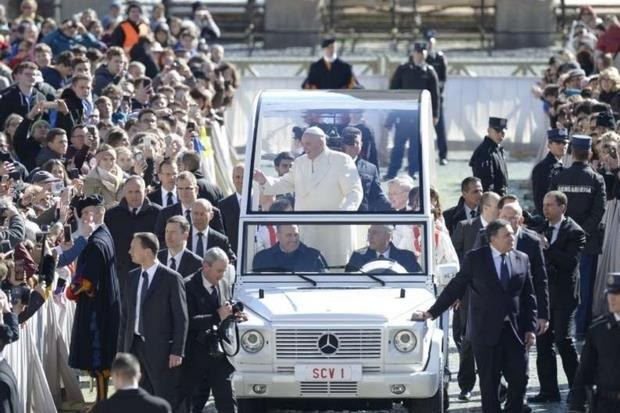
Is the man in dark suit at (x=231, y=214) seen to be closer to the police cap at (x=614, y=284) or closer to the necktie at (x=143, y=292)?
the necktie at (x=143, y=292)

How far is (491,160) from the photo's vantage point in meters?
23.9

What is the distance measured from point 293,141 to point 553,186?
3.70 metres

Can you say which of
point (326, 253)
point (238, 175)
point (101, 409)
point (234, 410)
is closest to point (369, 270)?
point (326, 253)

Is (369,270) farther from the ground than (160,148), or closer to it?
closer to it

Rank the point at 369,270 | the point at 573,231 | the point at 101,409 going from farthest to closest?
the point at 573,231
the point at 369,270
the point at 101,409

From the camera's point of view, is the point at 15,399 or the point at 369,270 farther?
the point at 369,270

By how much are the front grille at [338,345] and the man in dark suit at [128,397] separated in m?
3.59

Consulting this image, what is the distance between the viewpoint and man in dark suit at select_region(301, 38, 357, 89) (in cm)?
3409

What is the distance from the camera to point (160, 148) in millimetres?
23219

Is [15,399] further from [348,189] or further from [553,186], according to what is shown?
[553,186]

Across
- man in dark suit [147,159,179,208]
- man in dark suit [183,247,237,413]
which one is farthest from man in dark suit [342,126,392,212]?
man in dark suit [147,159,179,208]

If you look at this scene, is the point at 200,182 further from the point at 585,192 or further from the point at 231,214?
the point at 585,192

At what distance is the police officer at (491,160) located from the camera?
23.9 metres

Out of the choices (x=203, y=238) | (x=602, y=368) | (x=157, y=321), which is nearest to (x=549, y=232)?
(x=203, y=238)
